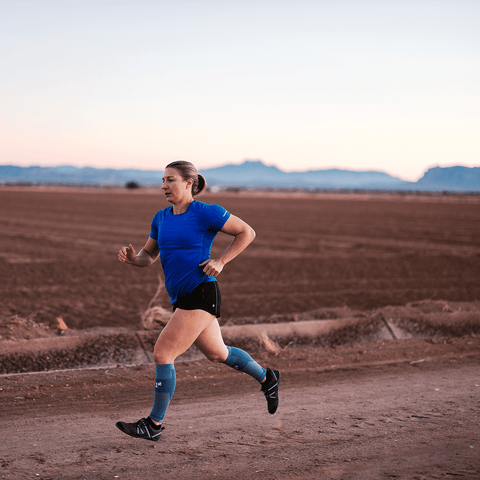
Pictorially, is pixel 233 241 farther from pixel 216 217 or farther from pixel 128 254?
pixel 128 254

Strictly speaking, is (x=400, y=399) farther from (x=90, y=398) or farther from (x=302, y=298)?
(x=302, y=298)

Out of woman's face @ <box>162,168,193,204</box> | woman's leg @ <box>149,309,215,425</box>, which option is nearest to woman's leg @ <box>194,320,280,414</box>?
woman's leg @ <box>149,309,215,425</box>

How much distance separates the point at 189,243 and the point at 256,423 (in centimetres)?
154

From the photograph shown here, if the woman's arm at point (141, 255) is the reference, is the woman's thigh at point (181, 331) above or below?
below

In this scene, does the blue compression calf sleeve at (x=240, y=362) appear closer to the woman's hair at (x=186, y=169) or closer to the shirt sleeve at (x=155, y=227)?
the shirt sleeve at (x=155, y=227)

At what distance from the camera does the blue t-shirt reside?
4.13m

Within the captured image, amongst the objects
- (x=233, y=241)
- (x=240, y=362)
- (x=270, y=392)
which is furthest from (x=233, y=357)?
(x=233, y=241)

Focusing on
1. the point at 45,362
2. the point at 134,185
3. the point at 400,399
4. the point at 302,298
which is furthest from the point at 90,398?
the point at 134,185

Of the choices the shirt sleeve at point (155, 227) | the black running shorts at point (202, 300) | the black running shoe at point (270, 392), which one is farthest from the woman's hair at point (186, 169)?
the black running shoe at point (270, 392)

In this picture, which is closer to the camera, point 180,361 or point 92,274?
point 180,361

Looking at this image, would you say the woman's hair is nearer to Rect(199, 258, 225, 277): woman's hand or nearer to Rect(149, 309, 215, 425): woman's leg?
Rect(199, 258, 225, 277): woman's hand

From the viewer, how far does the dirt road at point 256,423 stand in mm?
3799

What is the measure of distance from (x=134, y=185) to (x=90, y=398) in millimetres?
165923

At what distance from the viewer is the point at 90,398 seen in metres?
5.20
